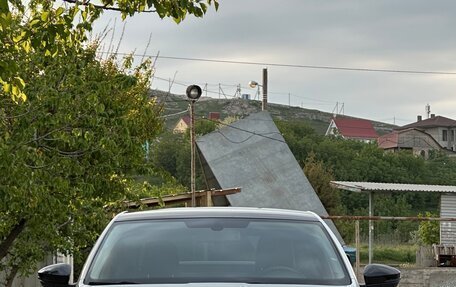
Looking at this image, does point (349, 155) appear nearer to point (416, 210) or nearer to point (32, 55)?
point (416, 210)

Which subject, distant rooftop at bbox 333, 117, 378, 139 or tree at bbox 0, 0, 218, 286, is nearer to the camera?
tree at bbox 0, 0, 218, 286

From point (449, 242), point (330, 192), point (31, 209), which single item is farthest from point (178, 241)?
point (330, 192)

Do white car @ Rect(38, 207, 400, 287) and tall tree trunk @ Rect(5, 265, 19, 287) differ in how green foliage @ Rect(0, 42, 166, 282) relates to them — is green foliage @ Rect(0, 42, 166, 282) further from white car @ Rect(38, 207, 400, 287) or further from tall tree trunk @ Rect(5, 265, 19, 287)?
white car @ Rect(38, 207, 400, 287)

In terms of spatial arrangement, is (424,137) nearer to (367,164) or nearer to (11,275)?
(367,164)

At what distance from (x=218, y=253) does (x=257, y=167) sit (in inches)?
1288

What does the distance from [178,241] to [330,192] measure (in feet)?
182

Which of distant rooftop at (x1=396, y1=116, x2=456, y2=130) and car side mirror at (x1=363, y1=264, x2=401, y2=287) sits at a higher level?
distant rooftop at (x1=396, y1=116, x2=456, y2=130)

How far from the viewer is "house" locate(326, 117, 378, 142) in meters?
175

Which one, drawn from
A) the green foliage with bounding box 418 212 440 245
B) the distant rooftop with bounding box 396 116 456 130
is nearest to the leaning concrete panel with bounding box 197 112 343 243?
the green foliage with bounding box 418 212 440 245

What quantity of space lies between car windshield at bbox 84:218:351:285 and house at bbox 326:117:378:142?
167 meters

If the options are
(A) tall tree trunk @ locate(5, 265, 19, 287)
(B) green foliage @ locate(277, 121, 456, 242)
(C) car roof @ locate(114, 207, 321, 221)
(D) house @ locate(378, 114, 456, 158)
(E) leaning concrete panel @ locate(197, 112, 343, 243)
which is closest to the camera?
(C) car roof @ locate(114, 207, 321, 221)

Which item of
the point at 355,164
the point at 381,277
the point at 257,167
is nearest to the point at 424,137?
the point at 355,164

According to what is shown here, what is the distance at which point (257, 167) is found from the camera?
38.5 m

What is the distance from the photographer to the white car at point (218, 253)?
5.53 metres
